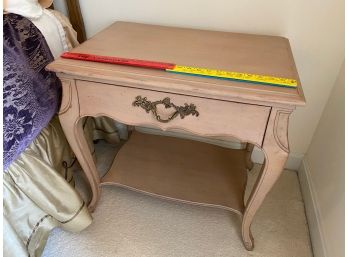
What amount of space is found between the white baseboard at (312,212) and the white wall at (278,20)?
0.90ft

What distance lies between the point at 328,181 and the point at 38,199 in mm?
979

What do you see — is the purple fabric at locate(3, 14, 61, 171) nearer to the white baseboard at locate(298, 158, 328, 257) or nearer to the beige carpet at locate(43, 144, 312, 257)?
the beige carpet at locate(43, 144, 312, 257)

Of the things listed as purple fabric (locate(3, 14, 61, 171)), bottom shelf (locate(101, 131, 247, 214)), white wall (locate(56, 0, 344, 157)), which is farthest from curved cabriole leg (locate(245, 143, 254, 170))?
purple fabric (locate(3, 14, 61, 171))

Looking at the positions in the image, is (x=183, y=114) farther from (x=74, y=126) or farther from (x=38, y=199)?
(x=38, y=199)

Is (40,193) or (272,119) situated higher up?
(272,119)

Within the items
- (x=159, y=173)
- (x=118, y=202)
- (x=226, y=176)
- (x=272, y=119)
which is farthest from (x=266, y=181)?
(x=118, y=202)

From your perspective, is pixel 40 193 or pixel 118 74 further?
pixel 40 193

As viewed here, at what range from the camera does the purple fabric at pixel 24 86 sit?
778 mm

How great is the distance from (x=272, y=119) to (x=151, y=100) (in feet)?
0.99

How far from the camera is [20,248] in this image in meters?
0.83

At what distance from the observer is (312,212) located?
108 cm

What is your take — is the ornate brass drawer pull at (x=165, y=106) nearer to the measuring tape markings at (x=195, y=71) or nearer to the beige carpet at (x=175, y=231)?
the measuring tape markings at (x=195, y=71)

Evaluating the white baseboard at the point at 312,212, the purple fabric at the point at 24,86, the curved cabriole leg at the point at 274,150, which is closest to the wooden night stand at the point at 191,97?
the curved cabriole leg at the point at 274,150

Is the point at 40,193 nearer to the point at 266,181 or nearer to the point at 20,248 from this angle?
the point at 20,248
